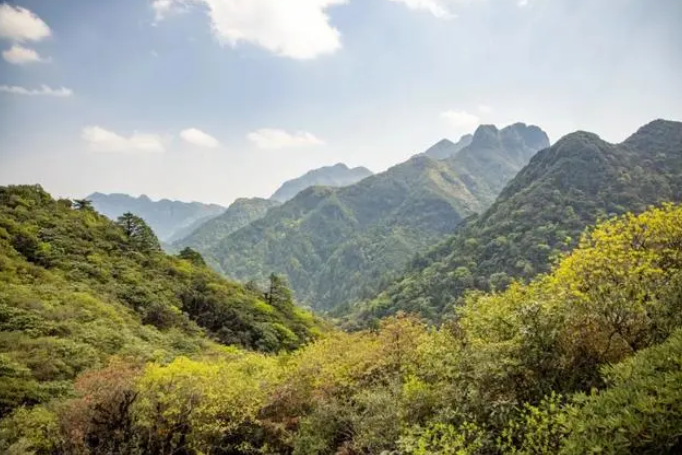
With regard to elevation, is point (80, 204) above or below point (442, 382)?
above

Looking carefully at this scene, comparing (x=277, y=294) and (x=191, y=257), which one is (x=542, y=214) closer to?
(x=277, y=294)

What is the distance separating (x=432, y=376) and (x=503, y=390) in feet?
11.1

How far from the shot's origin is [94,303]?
25.8 m

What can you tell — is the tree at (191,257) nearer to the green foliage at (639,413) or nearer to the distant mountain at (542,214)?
the green foliage at (639,413)

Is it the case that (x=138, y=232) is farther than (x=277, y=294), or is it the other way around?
(x=277, y=294)

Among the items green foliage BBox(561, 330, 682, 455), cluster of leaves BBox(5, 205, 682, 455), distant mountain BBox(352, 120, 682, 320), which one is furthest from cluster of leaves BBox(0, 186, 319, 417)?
distant mountain BBox(352, 120, 682, 320)

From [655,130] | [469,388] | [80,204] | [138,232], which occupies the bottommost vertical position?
[469,388]

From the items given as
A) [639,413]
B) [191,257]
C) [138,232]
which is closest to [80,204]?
[138,232]

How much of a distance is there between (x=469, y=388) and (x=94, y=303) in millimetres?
24517

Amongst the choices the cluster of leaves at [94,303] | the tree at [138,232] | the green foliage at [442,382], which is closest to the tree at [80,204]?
Answer: the cluster of leaves at [94,303]

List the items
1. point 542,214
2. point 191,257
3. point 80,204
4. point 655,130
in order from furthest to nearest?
1. point 655,130
2. point 542,214
3. point 191,257
4. point 80,204

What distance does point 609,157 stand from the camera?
132 metres

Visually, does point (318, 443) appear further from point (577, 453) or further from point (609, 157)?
point (609, 157)

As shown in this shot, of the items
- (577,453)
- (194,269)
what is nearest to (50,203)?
(194,269)
